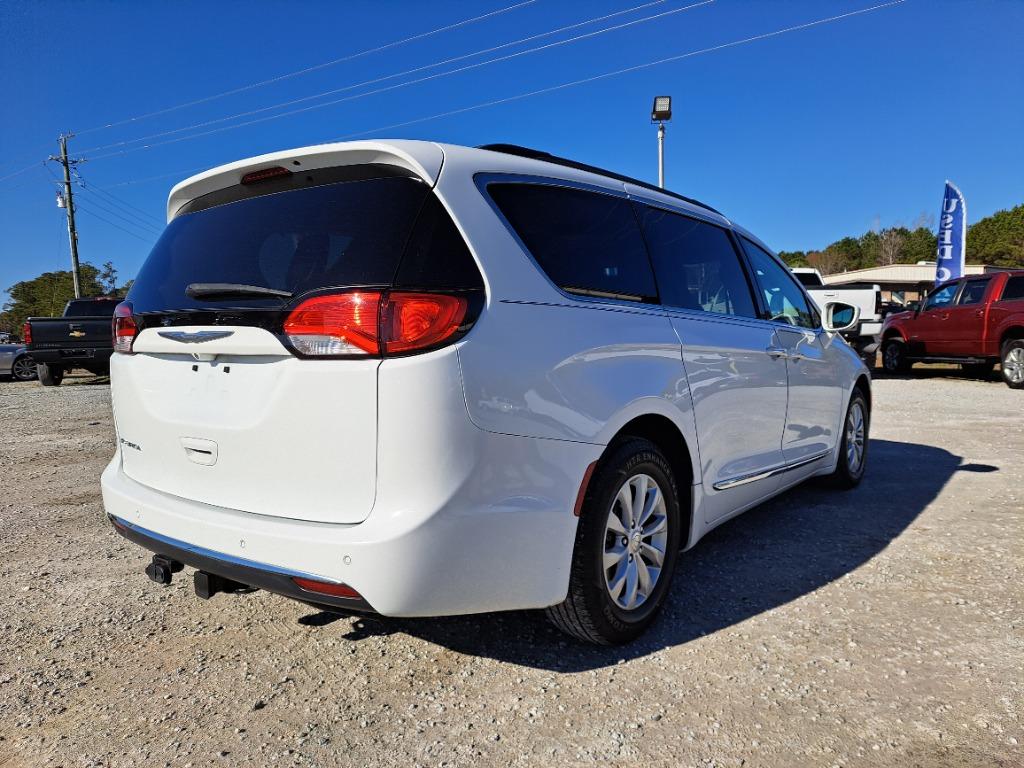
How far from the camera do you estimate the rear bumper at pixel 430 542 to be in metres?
2.01

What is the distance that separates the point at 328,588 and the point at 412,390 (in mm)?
624

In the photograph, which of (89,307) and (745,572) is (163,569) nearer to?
(745,572)

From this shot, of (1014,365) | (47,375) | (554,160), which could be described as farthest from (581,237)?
(47,375)

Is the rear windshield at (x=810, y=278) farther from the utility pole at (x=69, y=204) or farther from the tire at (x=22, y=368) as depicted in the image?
the utility pole at (x=69, y=204)

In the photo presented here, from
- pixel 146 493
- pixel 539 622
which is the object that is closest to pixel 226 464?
pixel 146 493

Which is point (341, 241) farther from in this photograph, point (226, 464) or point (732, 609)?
point (732, 609)

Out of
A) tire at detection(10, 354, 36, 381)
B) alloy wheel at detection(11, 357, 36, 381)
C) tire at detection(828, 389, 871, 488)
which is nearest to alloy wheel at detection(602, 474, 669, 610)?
tire at detection(828, 389, 871, 488)

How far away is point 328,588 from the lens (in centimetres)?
205

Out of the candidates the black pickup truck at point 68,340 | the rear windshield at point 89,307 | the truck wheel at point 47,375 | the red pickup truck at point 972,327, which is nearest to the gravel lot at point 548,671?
the red pickup truck at point 972,327

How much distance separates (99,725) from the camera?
87.8 inches

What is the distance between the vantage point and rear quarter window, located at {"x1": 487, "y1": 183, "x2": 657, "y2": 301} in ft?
8.11

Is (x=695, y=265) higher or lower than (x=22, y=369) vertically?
higher

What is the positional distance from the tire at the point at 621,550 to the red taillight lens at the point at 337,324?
97 centimetres

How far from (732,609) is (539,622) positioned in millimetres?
843
